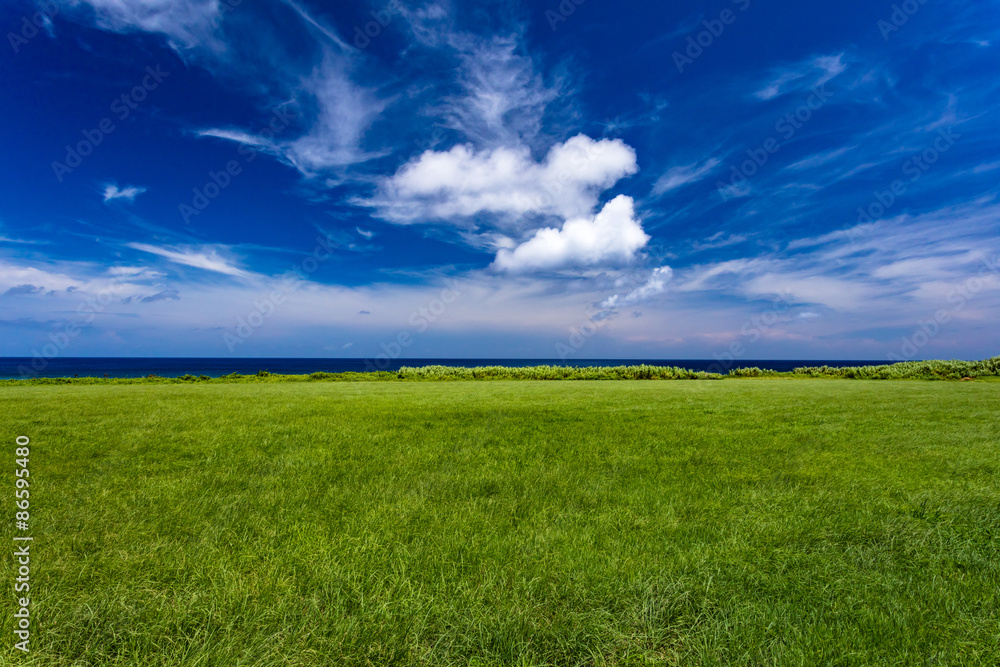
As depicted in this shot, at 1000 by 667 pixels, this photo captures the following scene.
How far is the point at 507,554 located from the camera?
3.44m

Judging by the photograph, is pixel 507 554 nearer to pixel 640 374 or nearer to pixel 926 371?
pixel 640 374

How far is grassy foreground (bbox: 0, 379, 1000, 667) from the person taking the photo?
8.11ft

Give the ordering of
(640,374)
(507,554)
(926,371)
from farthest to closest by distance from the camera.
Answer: (640,374) < (926,371) < (507,554)

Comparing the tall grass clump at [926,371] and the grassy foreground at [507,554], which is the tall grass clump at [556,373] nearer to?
the tall grass clump at [926,371]

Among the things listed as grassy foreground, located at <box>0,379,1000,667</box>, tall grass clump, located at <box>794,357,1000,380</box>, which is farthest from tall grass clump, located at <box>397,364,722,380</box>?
grassy foreground, located at <box>0,379,1000,667</box>

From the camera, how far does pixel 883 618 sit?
2.71 m

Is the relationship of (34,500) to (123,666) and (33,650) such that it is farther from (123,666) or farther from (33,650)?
(123,666)

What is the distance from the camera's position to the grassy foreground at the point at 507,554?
2.47m

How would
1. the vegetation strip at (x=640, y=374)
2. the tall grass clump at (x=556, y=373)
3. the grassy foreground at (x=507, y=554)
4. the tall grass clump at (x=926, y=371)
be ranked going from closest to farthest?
the grassy foreground at (x=507, y=554), the tall grass clump at (x=926, y=371), the vegetation strip at (x=640, y=374), the tall grass clump at (x=556, y=373)

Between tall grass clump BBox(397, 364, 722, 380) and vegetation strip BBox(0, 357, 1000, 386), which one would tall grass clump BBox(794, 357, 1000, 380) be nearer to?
vegetation strip BBox(0, 357, 1000, 386)

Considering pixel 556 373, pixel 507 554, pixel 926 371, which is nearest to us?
pixel 507 554

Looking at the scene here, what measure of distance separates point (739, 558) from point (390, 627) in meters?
2.74

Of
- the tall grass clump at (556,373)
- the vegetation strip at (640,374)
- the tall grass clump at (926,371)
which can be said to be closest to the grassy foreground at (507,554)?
the vegetation strip at (640,374)

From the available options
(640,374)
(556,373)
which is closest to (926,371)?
(640,374)
